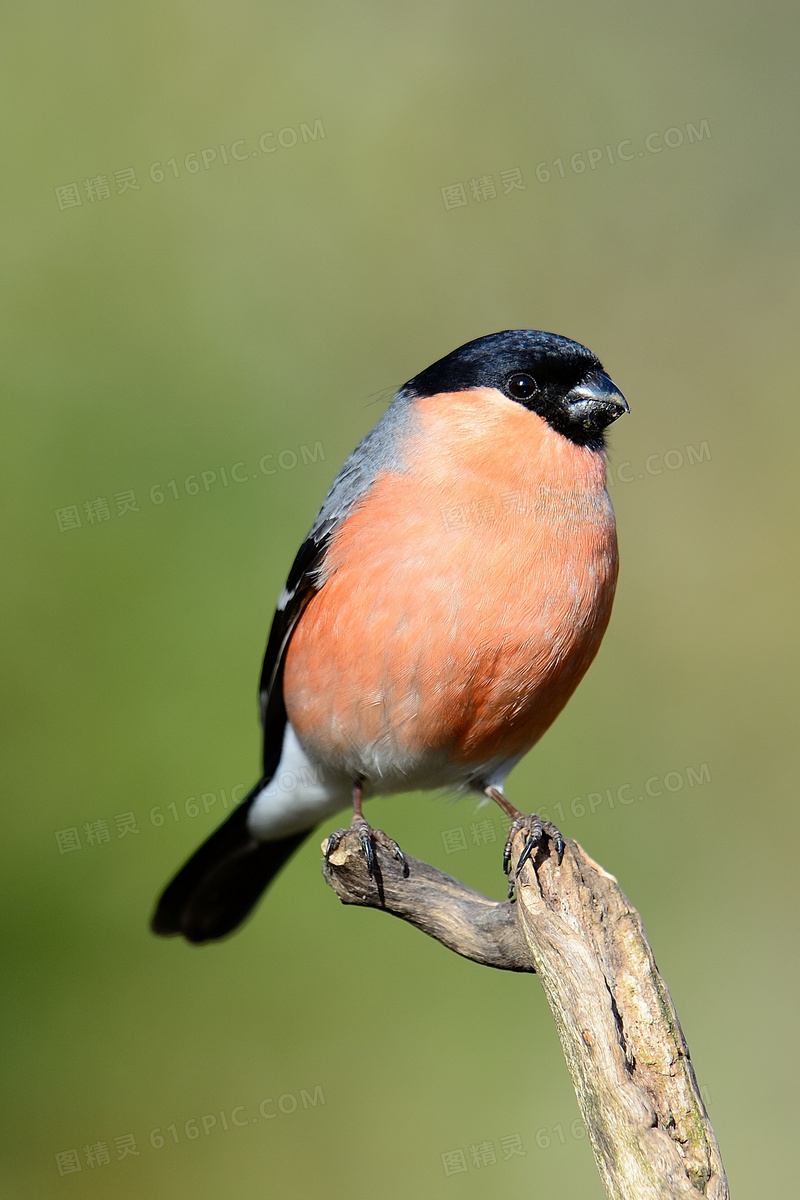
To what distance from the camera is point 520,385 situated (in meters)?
4.17

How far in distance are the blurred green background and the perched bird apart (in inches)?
40.1

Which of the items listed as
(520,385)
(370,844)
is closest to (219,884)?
(370,844)

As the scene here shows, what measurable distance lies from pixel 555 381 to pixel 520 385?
0.13m

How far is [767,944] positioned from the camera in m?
6.62

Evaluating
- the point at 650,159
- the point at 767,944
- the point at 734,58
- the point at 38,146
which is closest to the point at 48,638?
the point at 38,146

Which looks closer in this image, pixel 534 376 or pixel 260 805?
pixel 534 376

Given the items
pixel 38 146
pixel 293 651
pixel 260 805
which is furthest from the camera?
pixel 38 146

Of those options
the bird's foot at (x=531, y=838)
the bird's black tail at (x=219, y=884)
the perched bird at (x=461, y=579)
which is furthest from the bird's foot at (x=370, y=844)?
the bird's black tail at (x=219, y=884)

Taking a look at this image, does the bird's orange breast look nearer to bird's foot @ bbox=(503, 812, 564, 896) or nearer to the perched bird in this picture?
the perched bird

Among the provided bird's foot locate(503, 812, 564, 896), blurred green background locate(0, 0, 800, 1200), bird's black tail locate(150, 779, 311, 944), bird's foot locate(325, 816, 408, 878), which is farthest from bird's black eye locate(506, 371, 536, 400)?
bird's black tail locate(150, 779, 311, 944)

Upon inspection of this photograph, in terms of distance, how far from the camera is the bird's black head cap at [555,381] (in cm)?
413

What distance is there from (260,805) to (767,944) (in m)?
3.45

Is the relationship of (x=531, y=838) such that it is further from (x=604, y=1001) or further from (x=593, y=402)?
(x=593, y=402)

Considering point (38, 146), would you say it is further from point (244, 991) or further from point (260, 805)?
point (244, 991)
